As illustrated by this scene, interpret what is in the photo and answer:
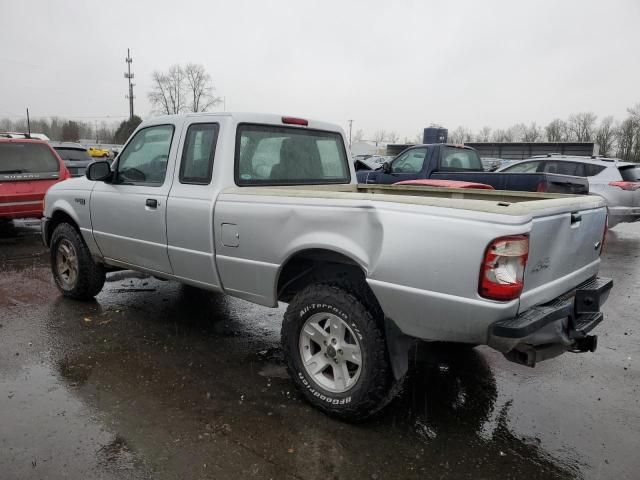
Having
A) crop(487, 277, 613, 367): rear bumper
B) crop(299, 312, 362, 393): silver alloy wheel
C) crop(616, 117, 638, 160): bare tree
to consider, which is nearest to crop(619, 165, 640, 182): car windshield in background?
crop(487, 277, 613, 367): rear bumper

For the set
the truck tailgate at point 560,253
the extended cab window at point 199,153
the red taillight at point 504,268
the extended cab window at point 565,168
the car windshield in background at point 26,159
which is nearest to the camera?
the red taillight at point 504,268

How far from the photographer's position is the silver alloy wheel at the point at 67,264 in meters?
5.27

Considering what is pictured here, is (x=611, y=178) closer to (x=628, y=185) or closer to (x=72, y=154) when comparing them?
(x=628, y=185)

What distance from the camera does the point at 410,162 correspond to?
9789 mm

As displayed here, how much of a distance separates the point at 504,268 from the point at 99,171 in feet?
12.2

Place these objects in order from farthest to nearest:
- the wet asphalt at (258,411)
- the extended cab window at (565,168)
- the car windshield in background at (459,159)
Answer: the extended cab window at (565,168), the car windshield in background at (459,159), the wet asphalt at (258,411)

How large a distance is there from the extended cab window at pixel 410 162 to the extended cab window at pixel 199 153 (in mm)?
A: 6298

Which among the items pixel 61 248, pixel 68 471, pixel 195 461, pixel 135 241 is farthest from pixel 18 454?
pixel 61 248

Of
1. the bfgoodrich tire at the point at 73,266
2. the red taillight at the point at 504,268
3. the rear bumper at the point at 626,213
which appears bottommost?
the bfgoodrich tire at the point at 73,266

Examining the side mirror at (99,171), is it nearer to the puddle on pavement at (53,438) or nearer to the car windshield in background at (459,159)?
the puddle on pavement at (53,438)

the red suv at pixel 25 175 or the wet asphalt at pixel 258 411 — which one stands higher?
the red suv at pixel 25 175

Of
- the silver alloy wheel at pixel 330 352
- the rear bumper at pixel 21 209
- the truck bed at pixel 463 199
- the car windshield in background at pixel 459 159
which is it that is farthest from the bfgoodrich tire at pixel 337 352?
the rear bumper at pixel 21 209

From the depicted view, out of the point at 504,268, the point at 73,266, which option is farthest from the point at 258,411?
the point at 73,266

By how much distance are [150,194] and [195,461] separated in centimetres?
235
